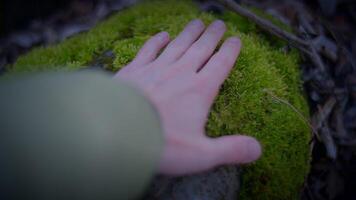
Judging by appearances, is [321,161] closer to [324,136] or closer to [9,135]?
[324,136]

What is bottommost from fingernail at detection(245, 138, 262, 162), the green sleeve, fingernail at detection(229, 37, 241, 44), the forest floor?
the forest floor

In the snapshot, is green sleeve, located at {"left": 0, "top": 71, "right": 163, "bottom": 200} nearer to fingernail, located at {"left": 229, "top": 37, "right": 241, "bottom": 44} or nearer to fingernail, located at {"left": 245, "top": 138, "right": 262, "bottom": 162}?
fingernail, located at {"left": 245, "top": 138, "right": 262, "bottom": 162}

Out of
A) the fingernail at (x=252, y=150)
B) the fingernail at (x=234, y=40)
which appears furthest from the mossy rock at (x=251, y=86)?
the fingernail at (x=252, y=150)

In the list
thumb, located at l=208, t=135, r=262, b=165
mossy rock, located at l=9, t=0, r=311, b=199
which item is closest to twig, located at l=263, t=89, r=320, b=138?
mossy rock, located at l=9, t=0, r=311, b=199

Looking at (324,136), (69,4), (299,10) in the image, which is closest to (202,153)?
(324,136)

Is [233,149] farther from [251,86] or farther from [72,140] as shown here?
[72,140]
